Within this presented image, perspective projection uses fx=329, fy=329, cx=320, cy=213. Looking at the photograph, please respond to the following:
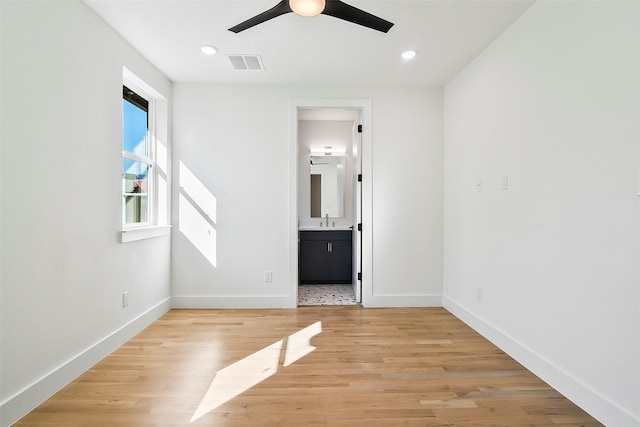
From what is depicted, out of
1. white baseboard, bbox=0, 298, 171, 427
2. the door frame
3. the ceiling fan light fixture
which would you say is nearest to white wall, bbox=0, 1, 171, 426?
white baseboard, bbox=0, 298, 171, 427

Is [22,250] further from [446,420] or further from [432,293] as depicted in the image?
[432,293]

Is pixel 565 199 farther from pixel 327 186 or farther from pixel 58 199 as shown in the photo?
pixel 327 186

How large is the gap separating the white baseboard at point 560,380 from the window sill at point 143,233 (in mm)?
3106

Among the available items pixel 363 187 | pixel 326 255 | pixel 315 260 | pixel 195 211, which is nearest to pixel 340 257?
pixel 326 255

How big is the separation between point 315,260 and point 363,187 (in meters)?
1.62

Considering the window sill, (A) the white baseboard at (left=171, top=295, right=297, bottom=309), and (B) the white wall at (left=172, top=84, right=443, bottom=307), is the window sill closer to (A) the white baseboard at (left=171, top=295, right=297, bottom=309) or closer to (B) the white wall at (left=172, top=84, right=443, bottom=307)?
(B) the white wall at (left=172, top=84, right=443, bottom=307)

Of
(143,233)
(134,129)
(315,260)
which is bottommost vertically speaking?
(315,260)

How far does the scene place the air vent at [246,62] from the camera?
301 centimetres

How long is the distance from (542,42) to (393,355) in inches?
94.9

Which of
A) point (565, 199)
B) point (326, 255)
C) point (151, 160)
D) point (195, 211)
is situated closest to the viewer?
point (565, 199)

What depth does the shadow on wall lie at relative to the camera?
3.68 m

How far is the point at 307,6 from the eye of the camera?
5.77 ft

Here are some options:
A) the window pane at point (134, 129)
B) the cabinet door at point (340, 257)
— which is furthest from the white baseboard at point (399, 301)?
the window pane at point (134, 129)

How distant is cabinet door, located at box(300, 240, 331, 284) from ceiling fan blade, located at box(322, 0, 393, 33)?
337cm
